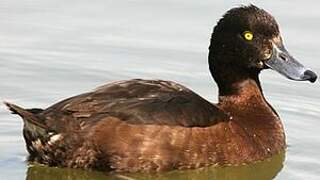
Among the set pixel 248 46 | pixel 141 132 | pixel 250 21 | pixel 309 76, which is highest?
pixel 250 21

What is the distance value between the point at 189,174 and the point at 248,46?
1.30m

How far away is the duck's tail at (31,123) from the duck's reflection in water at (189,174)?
10.7 inches

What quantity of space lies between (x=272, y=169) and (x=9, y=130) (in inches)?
80.5

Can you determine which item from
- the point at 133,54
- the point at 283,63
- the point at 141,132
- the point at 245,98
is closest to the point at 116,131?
the point at 141,132

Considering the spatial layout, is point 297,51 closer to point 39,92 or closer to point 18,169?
point 39,92

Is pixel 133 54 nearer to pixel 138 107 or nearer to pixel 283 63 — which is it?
pixel 283 63

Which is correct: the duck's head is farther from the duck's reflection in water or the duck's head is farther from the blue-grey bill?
the duck's reflection in water

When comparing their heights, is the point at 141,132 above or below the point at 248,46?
below

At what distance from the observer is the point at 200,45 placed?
10805 mm

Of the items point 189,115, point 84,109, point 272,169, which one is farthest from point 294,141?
point 84,109

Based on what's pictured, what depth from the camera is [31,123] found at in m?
8.16

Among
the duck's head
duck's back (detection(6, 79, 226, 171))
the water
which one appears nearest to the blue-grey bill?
the duck's head

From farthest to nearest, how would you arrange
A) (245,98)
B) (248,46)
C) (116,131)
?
(245,98)
(248,46)
(116,131)

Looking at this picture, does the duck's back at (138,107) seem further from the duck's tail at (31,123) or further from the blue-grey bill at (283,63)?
the blue-grey bill at (283,63)
